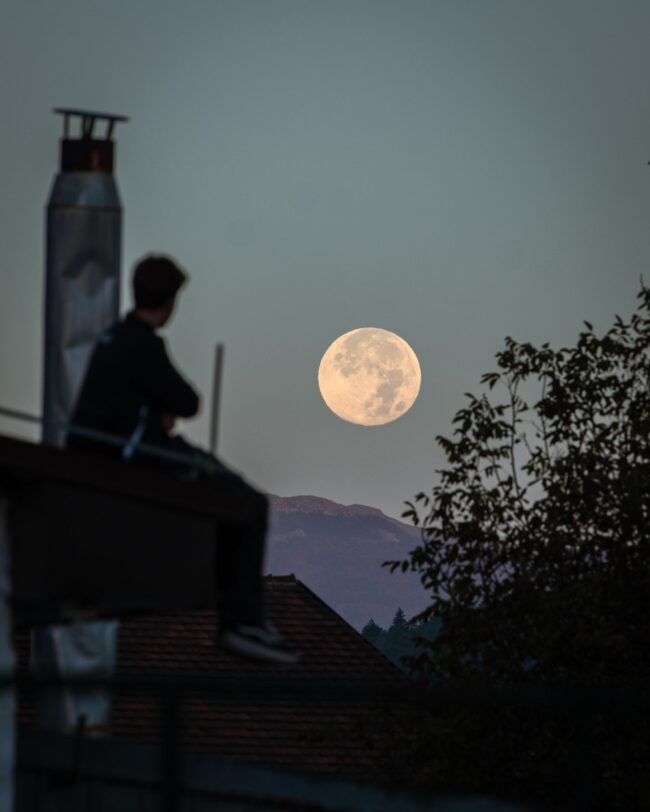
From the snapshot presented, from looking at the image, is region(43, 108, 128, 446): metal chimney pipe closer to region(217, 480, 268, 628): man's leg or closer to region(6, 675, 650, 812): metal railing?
region(217, 480, 268, 628): man's leg

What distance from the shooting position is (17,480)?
279 inches

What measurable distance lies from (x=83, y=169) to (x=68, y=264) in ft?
2.26

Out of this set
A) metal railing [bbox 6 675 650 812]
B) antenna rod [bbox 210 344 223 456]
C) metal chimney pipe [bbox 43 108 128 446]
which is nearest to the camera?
metal railing [bbox 6 675 650 812]

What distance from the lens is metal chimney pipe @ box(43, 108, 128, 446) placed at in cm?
988

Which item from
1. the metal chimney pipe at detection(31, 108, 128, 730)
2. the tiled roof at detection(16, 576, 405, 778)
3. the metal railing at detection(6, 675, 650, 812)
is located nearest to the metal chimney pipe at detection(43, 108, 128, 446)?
the metal chimney pipe at detection(31, 108, 128, 730)

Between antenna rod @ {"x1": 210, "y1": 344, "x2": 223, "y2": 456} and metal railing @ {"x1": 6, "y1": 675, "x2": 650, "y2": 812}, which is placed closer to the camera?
metal railing @ {"x1": 6, "y1": 675, "x2": 650, "y2": 812}

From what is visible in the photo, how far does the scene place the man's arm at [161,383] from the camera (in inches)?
308

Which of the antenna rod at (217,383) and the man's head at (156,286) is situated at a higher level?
the man's head at (156,286)

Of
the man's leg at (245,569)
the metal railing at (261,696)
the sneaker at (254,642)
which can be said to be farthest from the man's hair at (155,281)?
the metal railing at (261,696)

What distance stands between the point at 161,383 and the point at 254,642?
1.24 meters

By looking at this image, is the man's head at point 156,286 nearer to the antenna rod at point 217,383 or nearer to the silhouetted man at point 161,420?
the silhouetted man at point 161,420

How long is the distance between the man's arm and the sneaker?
102cm

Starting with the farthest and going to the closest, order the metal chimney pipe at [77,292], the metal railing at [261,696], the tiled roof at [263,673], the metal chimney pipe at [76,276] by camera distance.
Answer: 1. the tiled roof at [263,673]
2. the metal chimney pipe at [76,276]
3. the metal chimney pipe at [77,292]
4. the metal railing at [261,696]

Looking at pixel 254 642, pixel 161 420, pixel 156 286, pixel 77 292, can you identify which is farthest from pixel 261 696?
A: pixel 77 292
